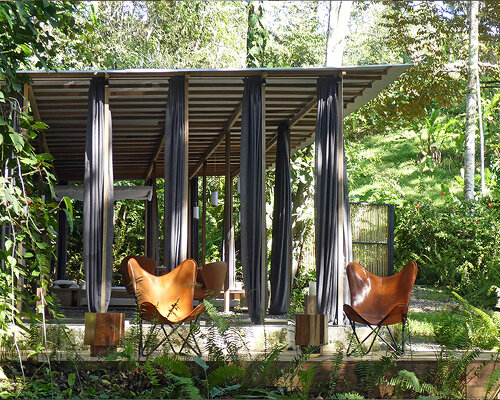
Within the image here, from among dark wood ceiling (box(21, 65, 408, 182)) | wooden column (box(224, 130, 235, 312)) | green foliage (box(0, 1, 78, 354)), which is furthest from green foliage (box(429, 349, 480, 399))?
wooden column (box(224, 130, 235, 312))

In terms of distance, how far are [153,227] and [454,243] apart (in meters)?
5.71

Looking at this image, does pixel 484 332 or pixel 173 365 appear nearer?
pixel 173 365

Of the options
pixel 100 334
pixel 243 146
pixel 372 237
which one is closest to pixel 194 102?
pixel 243 146

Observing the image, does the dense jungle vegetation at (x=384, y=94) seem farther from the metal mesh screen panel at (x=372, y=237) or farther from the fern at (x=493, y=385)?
the metal mesh screen panel at (x=372, y=237)

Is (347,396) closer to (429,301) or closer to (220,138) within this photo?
(220,138)

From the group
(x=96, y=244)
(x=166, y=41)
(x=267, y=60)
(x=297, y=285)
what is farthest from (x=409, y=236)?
(x=96, y=244)

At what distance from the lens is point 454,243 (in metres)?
12.6

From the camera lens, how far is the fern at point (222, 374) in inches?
189

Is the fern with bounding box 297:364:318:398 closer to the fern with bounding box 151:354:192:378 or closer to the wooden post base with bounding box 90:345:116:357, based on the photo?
the fern with bounding box 151:354:192:378

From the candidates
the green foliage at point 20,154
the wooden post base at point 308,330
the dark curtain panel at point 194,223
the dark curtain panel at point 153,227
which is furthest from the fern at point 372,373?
the dark curtain panel at point 194,223

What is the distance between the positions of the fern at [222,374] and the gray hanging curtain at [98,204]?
230 cm

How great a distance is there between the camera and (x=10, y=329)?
403 centimetres

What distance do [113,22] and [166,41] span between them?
120 centimetres

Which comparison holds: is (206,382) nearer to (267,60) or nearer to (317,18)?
(267,60)
